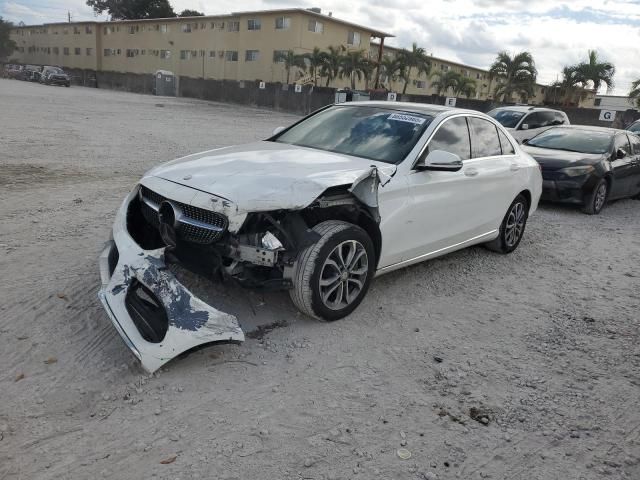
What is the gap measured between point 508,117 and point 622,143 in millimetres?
4468

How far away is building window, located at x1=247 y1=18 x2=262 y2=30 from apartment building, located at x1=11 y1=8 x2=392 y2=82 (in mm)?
92

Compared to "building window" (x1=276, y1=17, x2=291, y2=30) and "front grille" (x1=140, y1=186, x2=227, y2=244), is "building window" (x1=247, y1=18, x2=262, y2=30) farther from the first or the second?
"front grille" (x1=140, y1=186, x2=227, y2=244)

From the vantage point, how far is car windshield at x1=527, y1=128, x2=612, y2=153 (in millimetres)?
9672

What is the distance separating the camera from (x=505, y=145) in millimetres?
6008

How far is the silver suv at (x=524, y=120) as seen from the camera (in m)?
13.7

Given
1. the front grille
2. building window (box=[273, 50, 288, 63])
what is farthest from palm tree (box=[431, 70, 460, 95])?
the front grille

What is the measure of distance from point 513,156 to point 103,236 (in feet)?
15.4

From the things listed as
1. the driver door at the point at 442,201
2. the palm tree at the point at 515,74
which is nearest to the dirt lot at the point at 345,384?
the driver door at the point at 442,201

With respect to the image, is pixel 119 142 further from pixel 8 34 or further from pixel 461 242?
pixel 8 34

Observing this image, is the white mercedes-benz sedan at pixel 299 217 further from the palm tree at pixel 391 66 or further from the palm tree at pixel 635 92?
the palm tree at pixel 391 66

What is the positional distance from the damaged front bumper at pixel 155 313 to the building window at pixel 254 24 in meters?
48.6

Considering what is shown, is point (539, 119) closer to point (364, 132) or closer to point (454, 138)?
point (454, 138)

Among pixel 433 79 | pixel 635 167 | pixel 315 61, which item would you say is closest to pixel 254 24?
pixel 315 61

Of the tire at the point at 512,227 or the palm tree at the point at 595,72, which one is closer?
the tire at the point at 512,227
